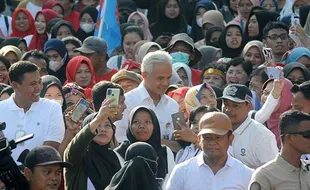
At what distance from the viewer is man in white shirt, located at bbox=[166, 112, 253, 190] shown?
1173 centimetres

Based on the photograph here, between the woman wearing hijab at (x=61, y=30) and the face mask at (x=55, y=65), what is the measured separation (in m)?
1.63

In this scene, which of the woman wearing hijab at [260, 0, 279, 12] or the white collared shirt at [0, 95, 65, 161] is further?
the woman wearing hijab at [260, 0, 279, 12]

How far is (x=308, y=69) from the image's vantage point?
1695 cm

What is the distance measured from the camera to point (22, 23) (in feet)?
66.9

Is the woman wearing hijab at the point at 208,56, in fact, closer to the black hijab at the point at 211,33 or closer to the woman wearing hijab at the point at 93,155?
the black hijab at the point at 211,33

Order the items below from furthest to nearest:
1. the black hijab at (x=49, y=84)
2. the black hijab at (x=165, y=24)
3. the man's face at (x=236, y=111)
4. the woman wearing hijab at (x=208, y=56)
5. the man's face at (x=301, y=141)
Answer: the black hijab at (x=165, y=24) → the woman wearing hijab at (x=208, y=56) → the black hijab at (x=49, y=84) → the man's face at (x=236, y=111) → the man's face at (x=301, y=141)

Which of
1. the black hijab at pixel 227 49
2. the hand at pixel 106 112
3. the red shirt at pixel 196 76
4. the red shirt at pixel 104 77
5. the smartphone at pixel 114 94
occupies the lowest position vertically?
the red shirt at pixel 196 76

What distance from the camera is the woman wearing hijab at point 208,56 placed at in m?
18.7

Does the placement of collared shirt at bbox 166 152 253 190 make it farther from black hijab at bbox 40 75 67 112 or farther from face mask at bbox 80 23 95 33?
face mask at bbox 80 23 95 33

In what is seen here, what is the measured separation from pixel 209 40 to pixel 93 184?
24.2 ft

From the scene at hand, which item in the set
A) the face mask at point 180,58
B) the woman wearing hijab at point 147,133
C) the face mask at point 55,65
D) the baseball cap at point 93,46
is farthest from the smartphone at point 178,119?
the face mask at point 55,65

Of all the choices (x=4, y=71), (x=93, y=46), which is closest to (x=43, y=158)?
(x=4, y=71)

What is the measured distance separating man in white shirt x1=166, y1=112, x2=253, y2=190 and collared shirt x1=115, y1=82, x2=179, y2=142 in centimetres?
226

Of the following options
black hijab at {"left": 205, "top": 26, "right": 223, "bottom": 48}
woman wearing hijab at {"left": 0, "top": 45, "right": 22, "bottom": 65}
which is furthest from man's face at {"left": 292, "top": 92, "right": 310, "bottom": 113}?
black hijab at {"left": 205, "top": 26, "right": 223, "bottom": 48}
